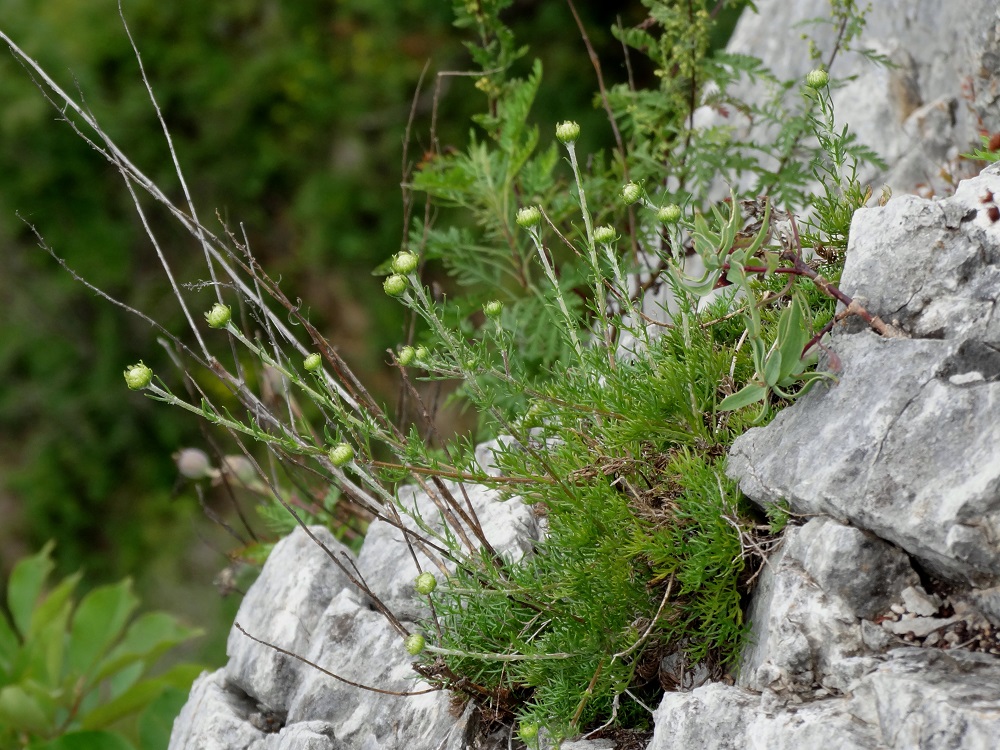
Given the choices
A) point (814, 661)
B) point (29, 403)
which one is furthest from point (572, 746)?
point (29, 403)

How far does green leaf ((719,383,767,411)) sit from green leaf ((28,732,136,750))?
279cm

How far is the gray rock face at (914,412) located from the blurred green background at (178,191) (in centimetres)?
610

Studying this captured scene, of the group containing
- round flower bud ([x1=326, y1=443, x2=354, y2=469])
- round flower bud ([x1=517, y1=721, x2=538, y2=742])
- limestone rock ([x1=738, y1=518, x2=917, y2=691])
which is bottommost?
round flower bud ([x1=517, y1=721, x2=538, y2=742])

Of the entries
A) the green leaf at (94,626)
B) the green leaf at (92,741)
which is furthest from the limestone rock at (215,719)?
the green leaf at (94,626)

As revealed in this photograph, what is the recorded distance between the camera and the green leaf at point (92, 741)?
3.67 m

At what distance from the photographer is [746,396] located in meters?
2.27

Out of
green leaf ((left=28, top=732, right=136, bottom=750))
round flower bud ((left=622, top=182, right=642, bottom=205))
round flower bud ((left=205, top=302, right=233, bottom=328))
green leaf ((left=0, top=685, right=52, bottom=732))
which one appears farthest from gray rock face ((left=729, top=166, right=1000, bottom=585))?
green leaf ((left=0, top=685, right=52, bottom=732))

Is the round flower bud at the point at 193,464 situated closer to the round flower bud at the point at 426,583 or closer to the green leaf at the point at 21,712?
the green leaf at the point at 21,712

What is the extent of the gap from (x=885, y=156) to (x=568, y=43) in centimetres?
448

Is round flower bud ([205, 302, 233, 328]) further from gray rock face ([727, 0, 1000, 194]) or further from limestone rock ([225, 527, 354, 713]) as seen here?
gray rock face ([727, 0, 1000, 194])

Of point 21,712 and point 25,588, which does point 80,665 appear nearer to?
point 21,712

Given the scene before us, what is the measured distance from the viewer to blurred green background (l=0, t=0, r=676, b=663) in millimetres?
8508

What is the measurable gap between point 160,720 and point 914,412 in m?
3.27

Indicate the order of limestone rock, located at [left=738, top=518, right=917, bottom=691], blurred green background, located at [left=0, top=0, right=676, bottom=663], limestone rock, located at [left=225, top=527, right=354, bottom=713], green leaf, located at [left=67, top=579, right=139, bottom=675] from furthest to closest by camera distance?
blurred green background, located at [left=0, top=0, right=676, bottom=663]
green leaf, located at [left=67, top=579, right=139, bottom=675]
limestone rock, located at [left=225, top=527, right=354, bottom=713]
limestone rock, located at [left=738, top=518, right=917, bottom=691]
